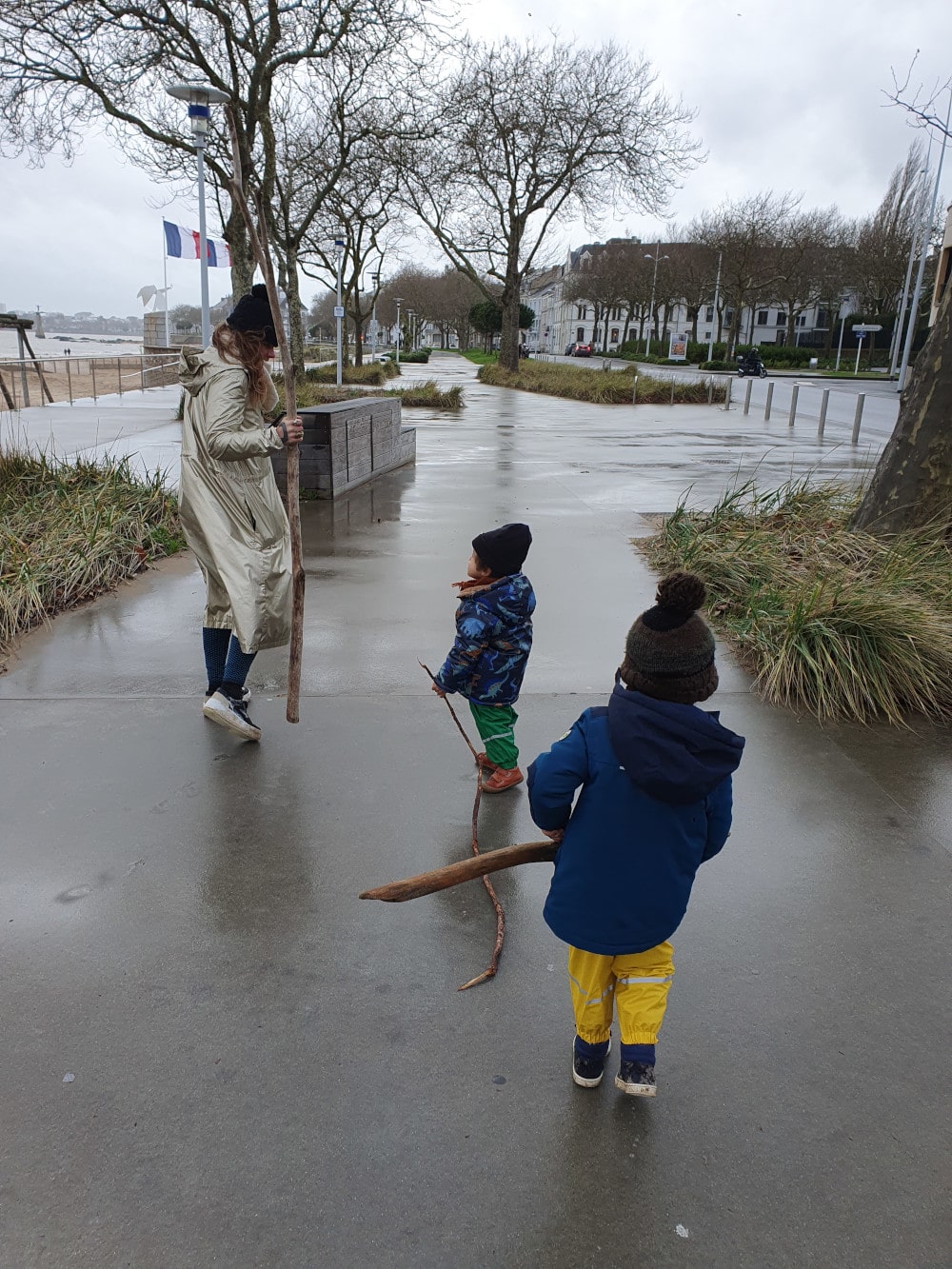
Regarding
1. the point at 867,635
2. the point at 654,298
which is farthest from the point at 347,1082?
the point at 654,298

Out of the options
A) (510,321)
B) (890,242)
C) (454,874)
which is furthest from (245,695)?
(890,242)

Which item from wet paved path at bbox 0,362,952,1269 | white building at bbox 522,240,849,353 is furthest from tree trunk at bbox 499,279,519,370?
wet paved path at bbox 0,362,952,1269

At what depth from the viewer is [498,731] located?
379cm

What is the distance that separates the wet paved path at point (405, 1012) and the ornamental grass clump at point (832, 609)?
0.35m

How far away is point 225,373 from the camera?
151 inches

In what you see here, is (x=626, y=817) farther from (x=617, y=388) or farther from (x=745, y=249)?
(x=745, y=249)

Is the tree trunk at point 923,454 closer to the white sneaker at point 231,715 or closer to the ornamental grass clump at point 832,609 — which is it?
the ornamental grass clump at point 832,609

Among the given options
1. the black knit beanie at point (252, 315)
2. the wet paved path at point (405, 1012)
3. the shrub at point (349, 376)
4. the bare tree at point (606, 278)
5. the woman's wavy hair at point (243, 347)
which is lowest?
the wet paved path at point (405, 1012)

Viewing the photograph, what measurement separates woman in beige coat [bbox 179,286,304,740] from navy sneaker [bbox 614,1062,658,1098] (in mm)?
2389

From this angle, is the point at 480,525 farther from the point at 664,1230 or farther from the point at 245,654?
the point at 664,1230

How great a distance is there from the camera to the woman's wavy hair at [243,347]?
12.7 feet

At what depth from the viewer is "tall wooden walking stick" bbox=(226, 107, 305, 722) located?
3.07 m

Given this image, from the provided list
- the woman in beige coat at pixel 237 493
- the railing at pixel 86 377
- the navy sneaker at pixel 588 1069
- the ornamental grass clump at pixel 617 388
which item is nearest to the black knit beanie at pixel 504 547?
the woman in beige coat at pixel 237 493

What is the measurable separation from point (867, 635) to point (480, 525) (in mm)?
4544
